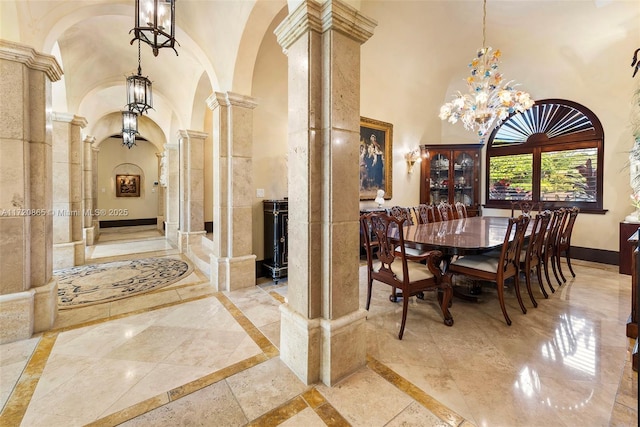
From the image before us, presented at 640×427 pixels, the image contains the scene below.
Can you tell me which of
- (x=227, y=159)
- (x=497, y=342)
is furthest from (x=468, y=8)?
(x=497, y=342)

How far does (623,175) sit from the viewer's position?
454 cm

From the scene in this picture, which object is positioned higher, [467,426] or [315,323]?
[315,323]

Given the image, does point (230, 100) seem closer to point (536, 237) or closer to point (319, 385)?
A: point (319, 385)

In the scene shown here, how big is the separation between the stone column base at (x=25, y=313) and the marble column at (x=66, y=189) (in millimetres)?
2645

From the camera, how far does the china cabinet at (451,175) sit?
6.33 metres

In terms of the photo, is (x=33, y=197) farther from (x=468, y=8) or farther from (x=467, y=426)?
(x=468, y=8)

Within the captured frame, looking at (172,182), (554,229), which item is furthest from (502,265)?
(172,182)

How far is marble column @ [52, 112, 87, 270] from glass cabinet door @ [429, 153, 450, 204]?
7.16m

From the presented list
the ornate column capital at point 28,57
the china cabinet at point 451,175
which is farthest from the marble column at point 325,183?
the china cabinet at point 451,175

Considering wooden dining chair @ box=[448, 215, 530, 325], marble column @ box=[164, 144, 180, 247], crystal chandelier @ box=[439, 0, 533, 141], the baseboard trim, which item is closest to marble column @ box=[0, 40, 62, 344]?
wooden dining chair @ box=[448, 215, 530, 325]

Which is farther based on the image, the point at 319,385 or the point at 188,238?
the point at 188,238

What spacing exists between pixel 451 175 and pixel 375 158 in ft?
7.27

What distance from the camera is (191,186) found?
17.1 feet

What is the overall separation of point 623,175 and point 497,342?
15.5 feet
